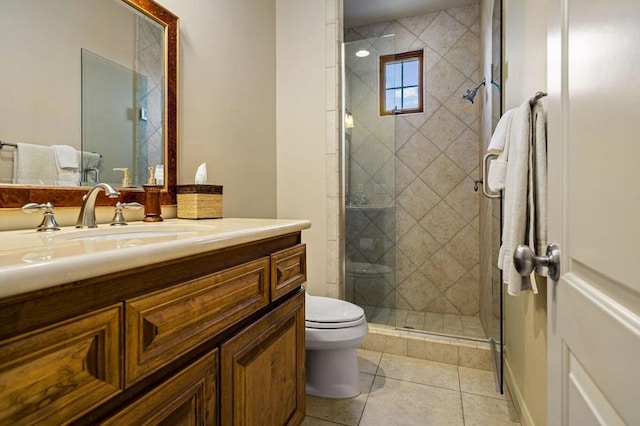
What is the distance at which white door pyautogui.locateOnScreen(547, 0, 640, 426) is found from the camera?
1.33 ft

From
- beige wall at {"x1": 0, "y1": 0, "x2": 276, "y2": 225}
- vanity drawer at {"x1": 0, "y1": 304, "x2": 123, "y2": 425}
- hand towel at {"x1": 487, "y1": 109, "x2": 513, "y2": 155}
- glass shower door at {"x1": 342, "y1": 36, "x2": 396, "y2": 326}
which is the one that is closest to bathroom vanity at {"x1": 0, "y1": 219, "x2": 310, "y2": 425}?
vanity drawer at {"x1": 0, "y1": 304, "x2": 123, "y2": 425}

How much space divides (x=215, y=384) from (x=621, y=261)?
0.82m

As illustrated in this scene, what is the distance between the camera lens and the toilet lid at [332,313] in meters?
1.62

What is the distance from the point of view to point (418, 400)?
1688 mm

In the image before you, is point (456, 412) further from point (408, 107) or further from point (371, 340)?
point (408, 107)

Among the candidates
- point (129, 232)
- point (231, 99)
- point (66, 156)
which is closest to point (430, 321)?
point (231, 99)

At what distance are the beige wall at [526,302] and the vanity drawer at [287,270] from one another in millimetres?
883

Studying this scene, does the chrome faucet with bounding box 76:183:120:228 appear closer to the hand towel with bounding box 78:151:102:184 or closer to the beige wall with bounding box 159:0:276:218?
the hand towel with bounding box 78:151:102:184

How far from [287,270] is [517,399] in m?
1.30

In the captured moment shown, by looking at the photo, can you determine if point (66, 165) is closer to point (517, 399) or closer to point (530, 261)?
point (530, 261)

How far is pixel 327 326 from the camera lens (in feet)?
5.27

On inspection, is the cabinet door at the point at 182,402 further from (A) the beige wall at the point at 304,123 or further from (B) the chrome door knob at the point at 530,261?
(A) the beige wall at the point at 304,123

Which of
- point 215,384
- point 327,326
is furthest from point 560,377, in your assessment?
point 327,326

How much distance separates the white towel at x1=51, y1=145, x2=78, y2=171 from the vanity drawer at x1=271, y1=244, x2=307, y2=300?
0.75 meters
